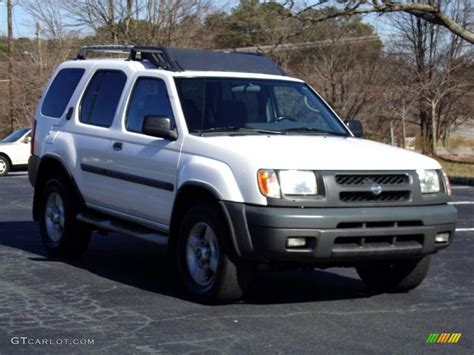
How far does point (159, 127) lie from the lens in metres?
7.40

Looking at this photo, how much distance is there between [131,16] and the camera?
103 ft

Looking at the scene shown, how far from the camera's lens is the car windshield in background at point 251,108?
762cm

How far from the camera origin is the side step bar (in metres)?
7.70

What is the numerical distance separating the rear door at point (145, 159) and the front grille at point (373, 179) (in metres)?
1.44

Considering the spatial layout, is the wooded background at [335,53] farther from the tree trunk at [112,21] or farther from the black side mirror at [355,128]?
the black side mirror at [355,128]

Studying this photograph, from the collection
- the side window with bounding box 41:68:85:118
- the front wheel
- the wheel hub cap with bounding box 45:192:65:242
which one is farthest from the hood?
the front wheel

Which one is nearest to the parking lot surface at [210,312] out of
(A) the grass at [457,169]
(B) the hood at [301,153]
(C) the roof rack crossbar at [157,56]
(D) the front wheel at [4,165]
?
(B) the hood at [301,153]

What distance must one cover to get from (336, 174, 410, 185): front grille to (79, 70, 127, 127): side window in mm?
2725

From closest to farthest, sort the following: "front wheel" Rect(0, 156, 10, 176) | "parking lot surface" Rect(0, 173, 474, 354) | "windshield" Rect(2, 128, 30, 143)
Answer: "parking lot surface" Rect(0, 173, 474, 354)
"front wheel" Rect(0, 156, 10, 176)
"windshield" Rect(2, 128, 30, 143)

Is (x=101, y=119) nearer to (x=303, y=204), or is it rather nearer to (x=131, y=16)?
(x=303, y=204)

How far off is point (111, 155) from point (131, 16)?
78.2ft

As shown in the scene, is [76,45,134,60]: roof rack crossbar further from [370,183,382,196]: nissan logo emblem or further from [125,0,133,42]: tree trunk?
[125,0,133,42]: tree trunk

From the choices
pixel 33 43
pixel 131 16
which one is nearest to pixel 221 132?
pixel 131 16

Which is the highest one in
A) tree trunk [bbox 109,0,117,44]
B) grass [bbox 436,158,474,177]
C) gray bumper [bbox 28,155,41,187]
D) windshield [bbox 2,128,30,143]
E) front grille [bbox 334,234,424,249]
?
tree trunk [bbox 109,0,117,44]
